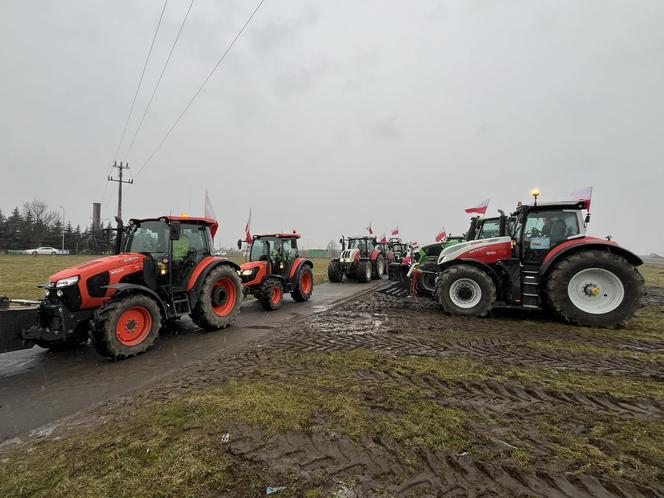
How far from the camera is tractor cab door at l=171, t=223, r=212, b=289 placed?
5758mm

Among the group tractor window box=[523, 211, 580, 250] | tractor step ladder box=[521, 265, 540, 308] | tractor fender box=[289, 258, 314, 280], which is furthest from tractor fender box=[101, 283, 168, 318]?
tractor window box=[523, 211, 580, 250]

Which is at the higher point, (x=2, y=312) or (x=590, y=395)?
(x=2, y=312)

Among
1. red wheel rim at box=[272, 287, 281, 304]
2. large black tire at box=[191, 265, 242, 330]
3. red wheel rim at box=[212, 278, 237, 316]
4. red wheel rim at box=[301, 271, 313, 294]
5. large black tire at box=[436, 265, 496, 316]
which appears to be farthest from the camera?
red wheel rim at box=[301, 271, 313, 294]

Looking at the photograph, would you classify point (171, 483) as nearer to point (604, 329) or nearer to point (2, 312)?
point (2, 312)

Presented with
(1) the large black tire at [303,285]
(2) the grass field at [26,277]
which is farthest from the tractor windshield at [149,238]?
(2) the grass field at [26,277]

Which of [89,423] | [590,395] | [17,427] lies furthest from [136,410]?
[590,395]

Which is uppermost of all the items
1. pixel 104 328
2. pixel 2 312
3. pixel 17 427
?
pixel 2 312

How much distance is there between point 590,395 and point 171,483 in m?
3.63

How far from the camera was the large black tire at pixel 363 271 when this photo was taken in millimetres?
14906

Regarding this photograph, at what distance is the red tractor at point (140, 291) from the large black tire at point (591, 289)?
21.0 feet

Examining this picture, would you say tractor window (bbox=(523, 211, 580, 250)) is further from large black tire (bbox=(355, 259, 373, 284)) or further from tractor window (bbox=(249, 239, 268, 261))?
large black tire (bbox=(355, 259, 373, 284))

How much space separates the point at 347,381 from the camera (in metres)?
3.42

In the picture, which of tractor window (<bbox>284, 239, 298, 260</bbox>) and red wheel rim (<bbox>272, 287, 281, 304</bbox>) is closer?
red wheel rim (<bbox>272, 287, 281, 304</bbox>)

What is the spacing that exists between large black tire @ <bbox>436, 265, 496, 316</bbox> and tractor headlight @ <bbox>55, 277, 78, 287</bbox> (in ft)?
21.3
